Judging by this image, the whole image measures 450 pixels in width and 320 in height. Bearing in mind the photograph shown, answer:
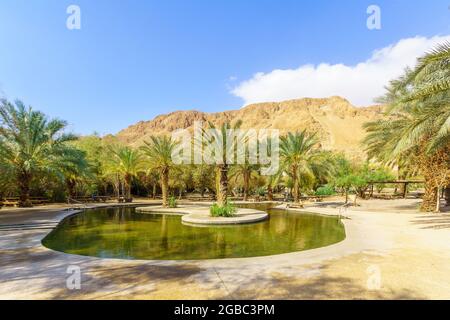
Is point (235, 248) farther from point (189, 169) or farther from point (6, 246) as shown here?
point (189, 169)

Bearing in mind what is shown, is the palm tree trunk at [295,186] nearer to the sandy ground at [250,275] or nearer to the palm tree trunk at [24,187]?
the sandy ground at [250,275]

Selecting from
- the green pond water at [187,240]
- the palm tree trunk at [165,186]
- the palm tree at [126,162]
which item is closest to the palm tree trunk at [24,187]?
the palm tree at [126,162]

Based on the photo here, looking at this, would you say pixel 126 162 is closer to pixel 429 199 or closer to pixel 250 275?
pixel 250 275

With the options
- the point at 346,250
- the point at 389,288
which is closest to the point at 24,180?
the point at 346,250

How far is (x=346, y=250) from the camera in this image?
25.2ft

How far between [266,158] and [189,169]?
Result: 454 inches

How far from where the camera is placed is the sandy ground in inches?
182

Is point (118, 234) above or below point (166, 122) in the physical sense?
below

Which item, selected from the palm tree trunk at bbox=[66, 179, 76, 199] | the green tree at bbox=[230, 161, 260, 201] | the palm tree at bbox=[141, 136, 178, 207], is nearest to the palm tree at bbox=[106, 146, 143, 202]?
the palm tree trunk at bbox=[66, 179, 76, 199]

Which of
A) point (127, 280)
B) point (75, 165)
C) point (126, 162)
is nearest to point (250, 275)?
point (127, 280)

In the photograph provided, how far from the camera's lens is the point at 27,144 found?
66.9 ft

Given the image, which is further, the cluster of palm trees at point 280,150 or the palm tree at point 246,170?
the palm tree at point 246,170

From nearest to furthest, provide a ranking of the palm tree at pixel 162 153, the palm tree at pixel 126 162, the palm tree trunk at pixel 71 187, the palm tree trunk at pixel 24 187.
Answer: the palm tree trunk at pixel 24 187, the palm tree at pixel 162 153, the palm tree trunk at pixel 71 187, the palm tree at pixel 126 162

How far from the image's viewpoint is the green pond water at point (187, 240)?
8.15m
